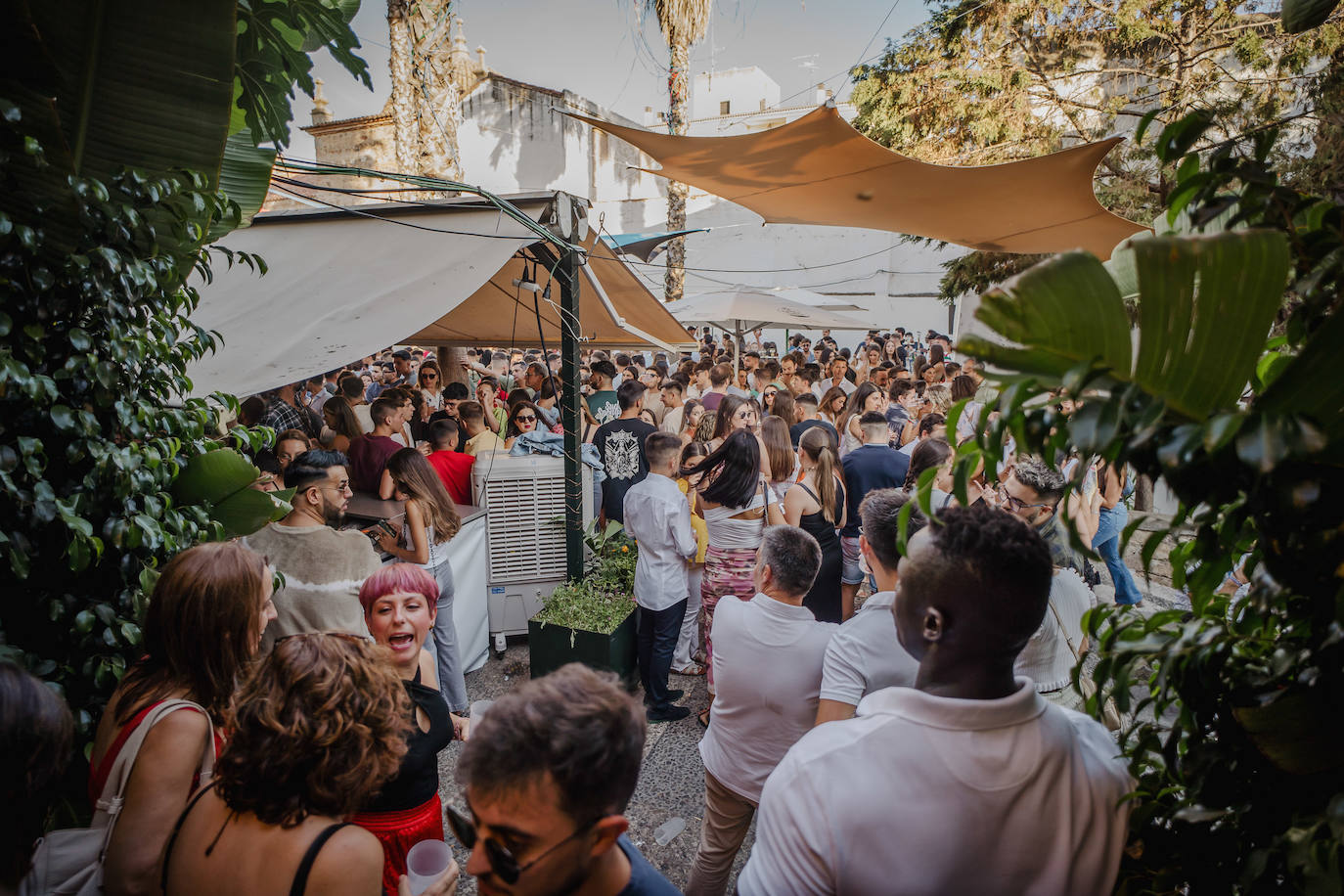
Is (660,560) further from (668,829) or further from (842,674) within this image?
(842,674)

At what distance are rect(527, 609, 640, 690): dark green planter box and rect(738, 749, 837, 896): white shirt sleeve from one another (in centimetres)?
327

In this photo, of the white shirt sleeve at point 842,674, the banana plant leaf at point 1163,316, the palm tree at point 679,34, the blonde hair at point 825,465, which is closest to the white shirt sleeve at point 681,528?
the blonde hair at point 825,465

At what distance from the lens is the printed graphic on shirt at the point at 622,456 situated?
6461 mm

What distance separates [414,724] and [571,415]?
10.5ft

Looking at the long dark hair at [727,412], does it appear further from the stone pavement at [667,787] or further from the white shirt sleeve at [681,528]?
the stone pavement at [667,787]

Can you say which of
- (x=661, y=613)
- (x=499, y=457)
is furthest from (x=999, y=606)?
(x=499, y=457)

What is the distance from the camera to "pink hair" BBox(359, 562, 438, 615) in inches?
106

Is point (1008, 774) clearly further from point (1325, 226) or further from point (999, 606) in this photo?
point (1325, 226)

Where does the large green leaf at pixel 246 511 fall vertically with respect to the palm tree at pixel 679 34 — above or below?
below

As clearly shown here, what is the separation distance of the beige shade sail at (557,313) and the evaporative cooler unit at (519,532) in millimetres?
1500

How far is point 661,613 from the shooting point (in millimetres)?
4828

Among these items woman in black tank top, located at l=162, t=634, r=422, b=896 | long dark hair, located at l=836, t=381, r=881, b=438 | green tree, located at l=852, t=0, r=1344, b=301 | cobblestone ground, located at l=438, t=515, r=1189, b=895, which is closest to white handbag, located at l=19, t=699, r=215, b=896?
woman in black tank top, located at l=162, t=634, r=422, b=896

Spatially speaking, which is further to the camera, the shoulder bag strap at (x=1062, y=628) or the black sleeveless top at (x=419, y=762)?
A: the shoulder bag strap at (x=1062, y=628)

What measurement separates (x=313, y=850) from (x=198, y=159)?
254 centimetres
